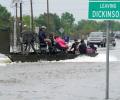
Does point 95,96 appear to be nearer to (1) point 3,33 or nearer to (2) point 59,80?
(2) point 59,80

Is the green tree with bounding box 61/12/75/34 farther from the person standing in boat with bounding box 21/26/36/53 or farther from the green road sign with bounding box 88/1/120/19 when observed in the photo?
the green road sign with bounding box 88/1/120/19

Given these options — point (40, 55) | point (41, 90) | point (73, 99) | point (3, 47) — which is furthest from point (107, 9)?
point (3, 47)

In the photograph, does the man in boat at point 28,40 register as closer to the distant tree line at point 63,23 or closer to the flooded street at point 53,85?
the flooded street at point 53,85

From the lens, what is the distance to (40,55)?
30.3 meters

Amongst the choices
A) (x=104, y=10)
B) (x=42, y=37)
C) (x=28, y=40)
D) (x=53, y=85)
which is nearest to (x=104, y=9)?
(x=104, y=10)

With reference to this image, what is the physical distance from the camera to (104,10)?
13078 millimetres

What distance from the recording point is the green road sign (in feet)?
42.7

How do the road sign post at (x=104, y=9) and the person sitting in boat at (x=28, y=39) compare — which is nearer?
the road sign post at (x=104, y=9)

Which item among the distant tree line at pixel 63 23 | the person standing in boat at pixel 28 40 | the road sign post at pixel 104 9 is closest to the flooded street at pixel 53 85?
the road sign post at pixel 104 9

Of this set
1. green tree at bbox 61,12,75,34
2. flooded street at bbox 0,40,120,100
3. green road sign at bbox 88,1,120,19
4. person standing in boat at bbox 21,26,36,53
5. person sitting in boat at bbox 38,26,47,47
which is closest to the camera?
green road sign at bbox 88,1,120,19

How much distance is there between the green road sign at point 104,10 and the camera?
512 inches

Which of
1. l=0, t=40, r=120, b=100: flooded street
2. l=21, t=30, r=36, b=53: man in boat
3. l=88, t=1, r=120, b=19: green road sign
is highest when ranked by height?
l=88, t=1, r=120, b=19: green road sign

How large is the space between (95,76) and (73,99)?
7234mm

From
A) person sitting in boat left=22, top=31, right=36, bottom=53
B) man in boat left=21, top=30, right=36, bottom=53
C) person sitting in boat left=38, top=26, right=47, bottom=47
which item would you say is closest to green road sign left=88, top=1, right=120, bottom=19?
person sitting in boat left=38, top=26, right=47, bottom=47
